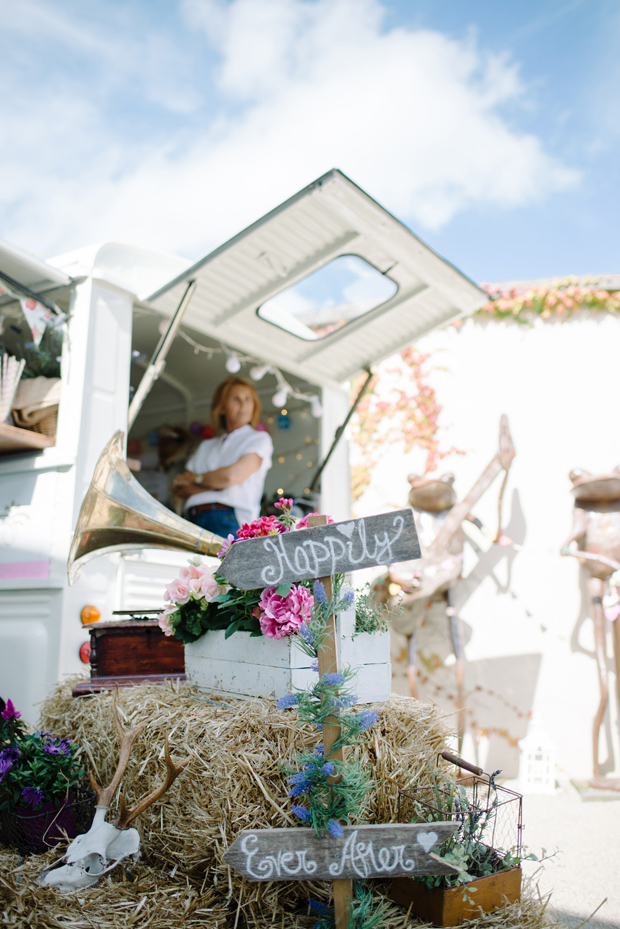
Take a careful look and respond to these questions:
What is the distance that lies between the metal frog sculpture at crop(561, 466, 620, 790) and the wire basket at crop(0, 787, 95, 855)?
12.7 feet

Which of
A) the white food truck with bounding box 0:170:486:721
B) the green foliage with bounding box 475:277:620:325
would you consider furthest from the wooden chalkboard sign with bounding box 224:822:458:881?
the green foliage with bounding box 475:277:620:325

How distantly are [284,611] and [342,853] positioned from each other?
1.97 feet

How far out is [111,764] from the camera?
2070 millimetres

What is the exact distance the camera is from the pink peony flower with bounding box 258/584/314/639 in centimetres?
175

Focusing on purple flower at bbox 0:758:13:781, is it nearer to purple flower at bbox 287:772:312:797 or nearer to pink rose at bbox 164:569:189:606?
pink rose at bbox 164:569:189:606

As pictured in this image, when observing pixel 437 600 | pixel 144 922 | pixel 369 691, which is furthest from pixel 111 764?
pixel 437 600

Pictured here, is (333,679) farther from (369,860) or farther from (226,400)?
(226,400)

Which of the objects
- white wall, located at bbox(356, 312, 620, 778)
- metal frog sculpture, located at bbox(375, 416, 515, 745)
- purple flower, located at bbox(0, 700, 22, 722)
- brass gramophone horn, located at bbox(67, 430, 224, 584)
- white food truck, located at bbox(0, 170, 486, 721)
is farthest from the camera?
white wall, located at bbox(356, 312, 620, 778)

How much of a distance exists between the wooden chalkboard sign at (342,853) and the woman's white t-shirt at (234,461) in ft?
8.75

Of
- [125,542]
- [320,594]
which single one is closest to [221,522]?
[125,542]

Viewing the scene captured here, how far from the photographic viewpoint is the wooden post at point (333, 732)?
1.49 metres

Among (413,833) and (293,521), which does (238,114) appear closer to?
(293,521)

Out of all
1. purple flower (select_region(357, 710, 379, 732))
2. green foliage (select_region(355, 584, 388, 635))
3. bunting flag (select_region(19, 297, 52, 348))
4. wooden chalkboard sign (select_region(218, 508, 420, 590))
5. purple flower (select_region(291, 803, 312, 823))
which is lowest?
purple flower (select_region(291, 803, 312, 823))

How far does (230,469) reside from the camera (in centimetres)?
405
